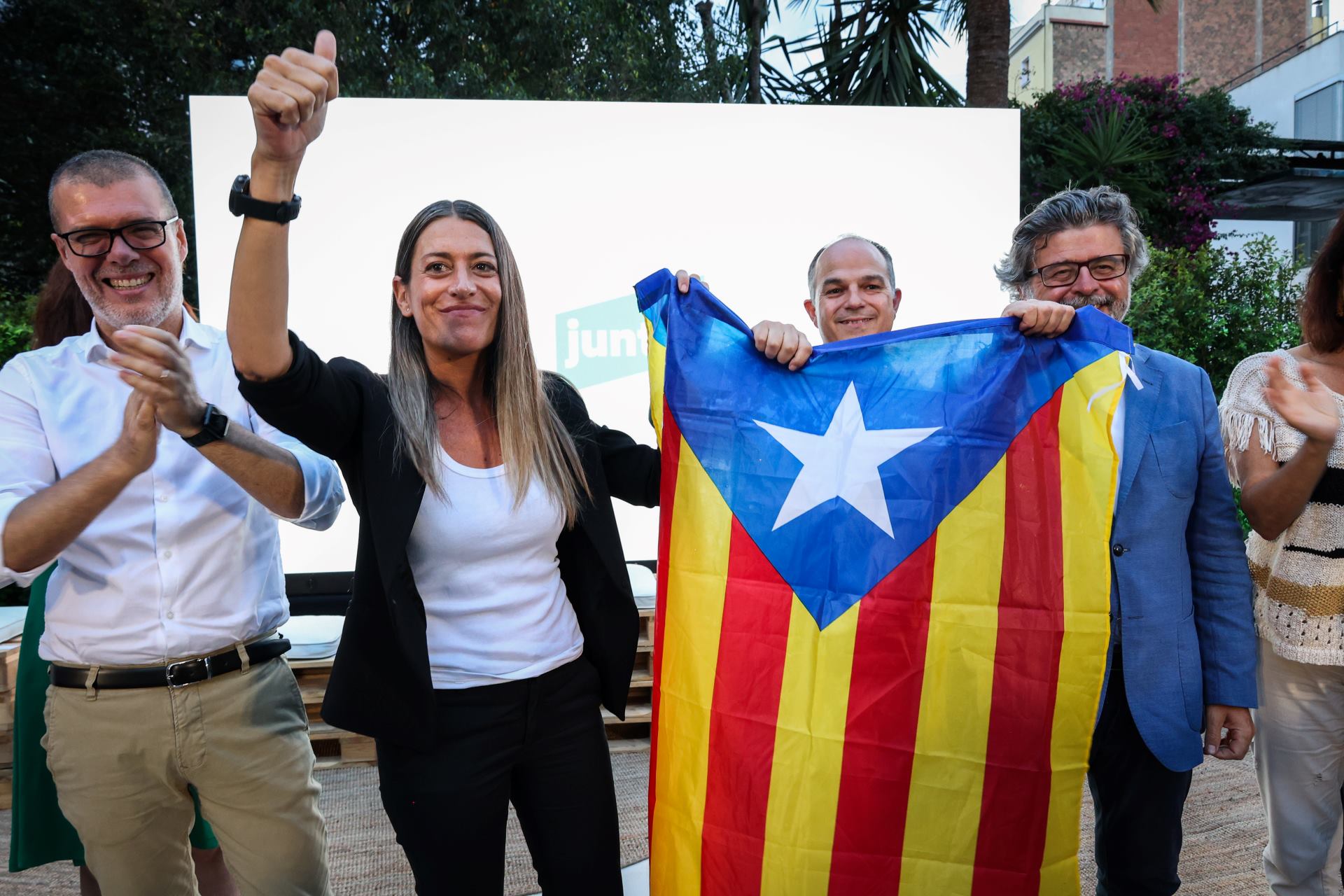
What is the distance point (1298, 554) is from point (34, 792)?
2.66m

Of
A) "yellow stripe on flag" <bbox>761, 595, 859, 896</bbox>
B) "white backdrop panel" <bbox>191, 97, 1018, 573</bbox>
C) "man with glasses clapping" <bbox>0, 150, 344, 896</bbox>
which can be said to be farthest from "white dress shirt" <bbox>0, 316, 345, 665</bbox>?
"white backdrop panel" <bbox>191, 97, 1018, 573</bbox>

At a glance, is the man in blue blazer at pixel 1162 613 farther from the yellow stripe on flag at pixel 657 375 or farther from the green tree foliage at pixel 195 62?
the green tree foliage at pixel 195 62

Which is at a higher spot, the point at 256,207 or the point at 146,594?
the point at 256,207

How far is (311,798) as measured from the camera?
68.4 inches

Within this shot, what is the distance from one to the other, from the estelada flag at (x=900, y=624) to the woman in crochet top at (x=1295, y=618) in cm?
53

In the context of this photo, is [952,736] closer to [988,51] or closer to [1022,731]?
[1022,731]

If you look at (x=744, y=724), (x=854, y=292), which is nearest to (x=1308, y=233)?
(x=854, y=292)

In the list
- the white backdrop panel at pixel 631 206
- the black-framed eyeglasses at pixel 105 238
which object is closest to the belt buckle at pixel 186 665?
the black-framed eyeglasses at pixel 105 238

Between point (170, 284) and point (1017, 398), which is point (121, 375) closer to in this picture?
point (170, 284)

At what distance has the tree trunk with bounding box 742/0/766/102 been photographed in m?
8.23

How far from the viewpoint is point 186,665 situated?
1615 mm

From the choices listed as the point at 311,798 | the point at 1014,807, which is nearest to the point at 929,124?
the point at 1014,807

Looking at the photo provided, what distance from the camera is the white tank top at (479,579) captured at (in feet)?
4.96

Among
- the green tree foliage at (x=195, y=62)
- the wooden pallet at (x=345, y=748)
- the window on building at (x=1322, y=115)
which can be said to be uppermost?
the window on building at (x=1322, y=115)
